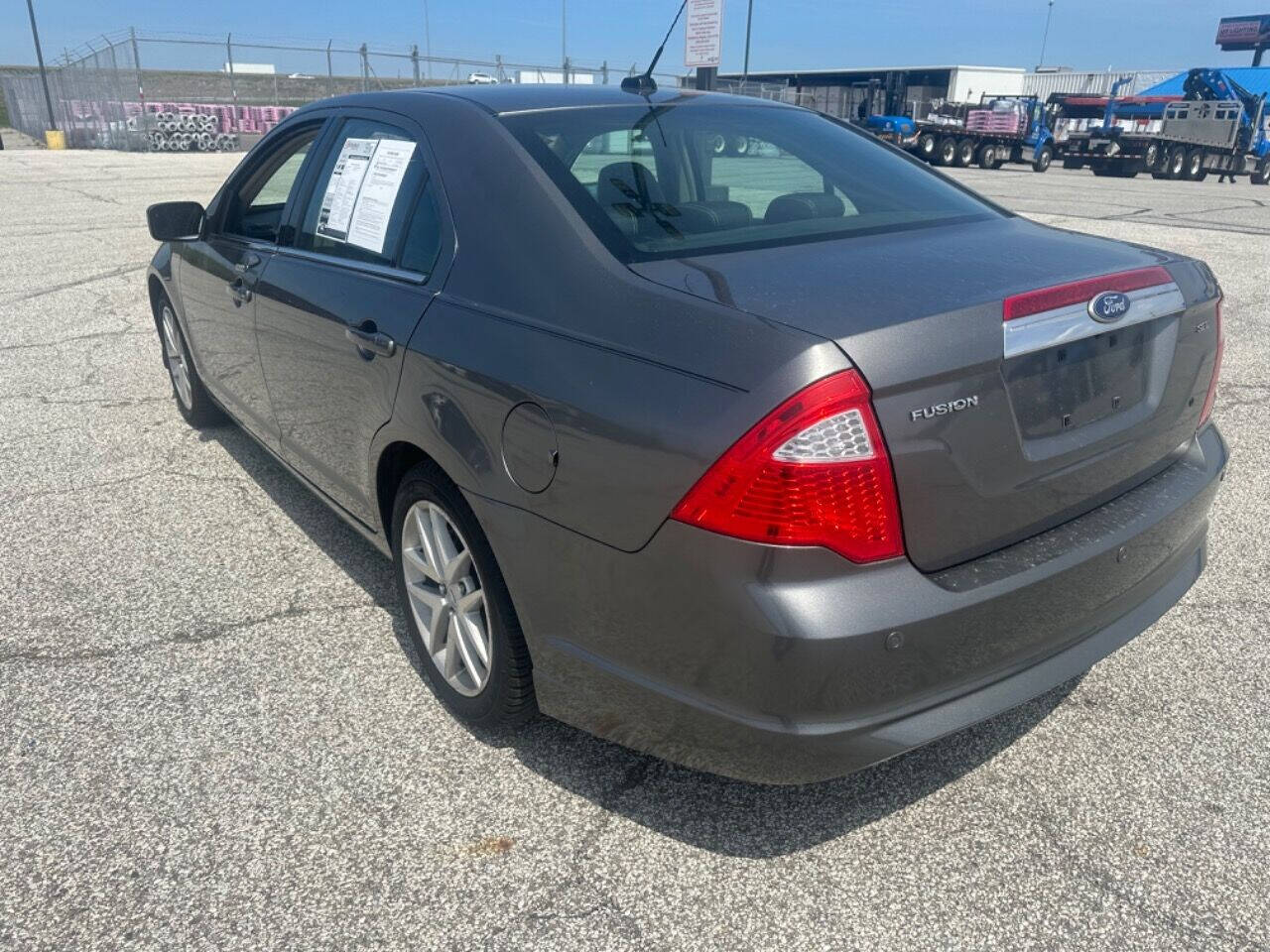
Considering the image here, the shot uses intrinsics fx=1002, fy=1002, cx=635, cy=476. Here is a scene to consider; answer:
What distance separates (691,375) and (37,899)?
180 centimetres

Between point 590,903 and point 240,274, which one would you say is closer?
point 590,903

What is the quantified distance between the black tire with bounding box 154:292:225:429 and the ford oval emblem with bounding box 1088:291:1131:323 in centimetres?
405

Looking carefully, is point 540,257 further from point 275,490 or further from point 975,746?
point 275,490

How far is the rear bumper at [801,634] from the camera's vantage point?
1837 mm

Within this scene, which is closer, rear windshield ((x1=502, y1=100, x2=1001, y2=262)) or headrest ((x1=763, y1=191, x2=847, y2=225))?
rear windshield ((x1=502, y1=100, x2=1001, y2=262))

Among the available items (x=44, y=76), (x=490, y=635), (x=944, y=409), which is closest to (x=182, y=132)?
(x=44, y=76)

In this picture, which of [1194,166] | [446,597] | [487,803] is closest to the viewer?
[487,803]

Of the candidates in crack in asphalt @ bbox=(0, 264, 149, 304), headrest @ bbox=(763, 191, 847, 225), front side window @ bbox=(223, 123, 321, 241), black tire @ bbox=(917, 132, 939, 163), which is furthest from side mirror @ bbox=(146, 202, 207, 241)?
black tire @ bbox=(917, 132, 939, 163)

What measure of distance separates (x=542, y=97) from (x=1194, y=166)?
31155 mm

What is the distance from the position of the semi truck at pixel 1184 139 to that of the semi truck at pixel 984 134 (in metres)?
1.00

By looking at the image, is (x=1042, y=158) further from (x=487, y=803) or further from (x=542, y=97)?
(x=487, y=803)

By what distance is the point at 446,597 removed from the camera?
2.71 m

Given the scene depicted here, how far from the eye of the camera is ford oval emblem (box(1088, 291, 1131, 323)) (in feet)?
6.85

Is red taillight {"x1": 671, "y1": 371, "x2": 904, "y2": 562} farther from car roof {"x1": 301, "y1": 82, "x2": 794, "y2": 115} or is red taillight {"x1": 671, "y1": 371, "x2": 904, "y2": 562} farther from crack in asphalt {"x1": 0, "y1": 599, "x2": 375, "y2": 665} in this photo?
crack in asphalt {"x1": 0, "y1": 599, "x2": 375, "y2": 665}
